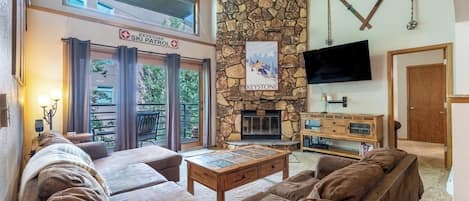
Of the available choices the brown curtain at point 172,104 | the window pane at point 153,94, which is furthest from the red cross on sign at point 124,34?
the brown curtain at point 172,104

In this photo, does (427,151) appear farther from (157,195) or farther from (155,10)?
(155,10)

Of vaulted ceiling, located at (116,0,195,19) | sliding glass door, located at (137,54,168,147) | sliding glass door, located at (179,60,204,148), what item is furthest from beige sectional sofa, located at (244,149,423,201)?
vaulted ceiling, located at (116,0,195,19)

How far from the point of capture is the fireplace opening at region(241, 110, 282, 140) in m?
5.69

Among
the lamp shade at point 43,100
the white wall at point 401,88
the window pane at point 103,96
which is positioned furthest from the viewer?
the white wall at point 401,88

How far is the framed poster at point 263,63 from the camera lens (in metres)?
5.61

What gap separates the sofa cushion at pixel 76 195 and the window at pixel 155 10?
154 inches

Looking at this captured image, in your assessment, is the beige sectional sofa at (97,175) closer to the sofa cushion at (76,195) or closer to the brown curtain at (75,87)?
the sofa cushion at (76,195)

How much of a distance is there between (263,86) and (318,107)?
1276 millimetres

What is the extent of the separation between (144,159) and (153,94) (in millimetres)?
2224

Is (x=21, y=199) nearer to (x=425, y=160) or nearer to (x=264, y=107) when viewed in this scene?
(x=264, y=107)

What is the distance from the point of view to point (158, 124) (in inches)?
197

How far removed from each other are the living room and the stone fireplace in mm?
23

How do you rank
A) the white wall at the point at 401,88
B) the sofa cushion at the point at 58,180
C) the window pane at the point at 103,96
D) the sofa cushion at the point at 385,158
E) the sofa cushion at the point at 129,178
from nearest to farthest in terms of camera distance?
the sofa cushion at the point at 58,180, the sofa cushion at the point at 385,158, the sofa cushion at the point at 129,178, the window pane at the point at 103,96, the white wall at the point at 401,88

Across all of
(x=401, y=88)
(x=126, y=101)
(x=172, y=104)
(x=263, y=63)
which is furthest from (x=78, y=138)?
(x=401, y=88)
